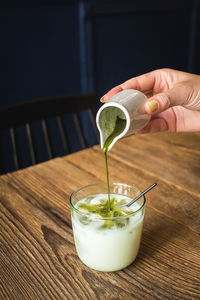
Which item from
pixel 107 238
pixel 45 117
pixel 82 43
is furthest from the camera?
pixel 82 43

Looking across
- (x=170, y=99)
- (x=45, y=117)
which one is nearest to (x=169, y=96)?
(x=170, y=99)

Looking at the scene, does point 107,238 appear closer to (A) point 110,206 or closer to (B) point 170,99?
(A) point 110,206

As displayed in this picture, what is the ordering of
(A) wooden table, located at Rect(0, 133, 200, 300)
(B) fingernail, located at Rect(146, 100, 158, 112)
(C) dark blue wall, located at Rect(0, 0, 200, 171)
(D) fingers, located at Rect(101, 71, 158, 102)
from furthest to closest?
(C) dark blue wall, located at Rect(0, 0, 200, 171) < (D) fingers, located at Rect(101, 71, 158, 102) < (B) fingernail, located at Rect(146, 100, 158, 112) < (A) wooden table, located at Rect(0, 133, 200, 300)

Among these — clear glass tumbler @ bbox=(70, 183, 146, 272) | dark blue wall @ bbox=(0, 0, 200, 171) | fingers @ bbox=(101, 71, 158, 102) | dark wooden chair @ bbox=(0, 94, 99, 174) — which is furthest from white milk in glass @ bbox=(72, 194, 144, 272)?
dark blue wall @ bbox=(0, 0, 200, 171)

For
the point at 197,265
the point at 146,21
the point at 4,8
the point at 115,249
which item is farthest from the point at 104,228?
the point at 146,21

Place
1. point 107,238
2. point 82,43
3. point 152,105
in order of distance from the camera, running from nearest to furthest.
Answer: point 107,238 < point 152,105 < point 82,43

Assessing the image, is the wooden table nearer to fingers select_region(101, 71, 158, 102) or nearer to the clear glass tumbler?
the clear glass tumbler

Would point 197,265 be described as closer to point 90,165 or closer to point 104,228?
point 104,228
